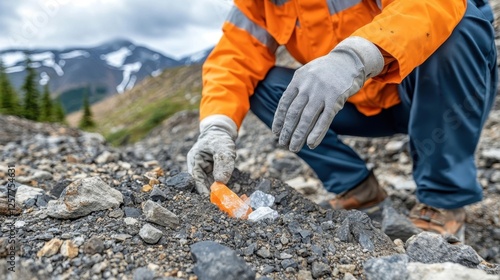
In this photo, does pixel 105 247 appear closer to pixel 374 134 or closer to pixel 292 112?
pixel 292 112

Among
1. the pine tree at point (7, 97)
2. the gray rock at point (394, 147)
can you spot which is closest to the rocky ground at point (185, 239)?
the gray rock at point (394, 147)

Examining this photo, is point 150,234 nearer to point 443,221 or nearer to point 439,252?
point 439,252

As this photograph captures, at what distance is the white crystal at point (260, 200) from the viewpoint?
80.1 inches

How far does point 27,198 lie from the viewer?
1.93m

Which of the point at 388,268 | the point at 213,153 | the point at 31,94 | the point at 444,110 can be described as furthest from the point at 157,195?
the point at 31,94

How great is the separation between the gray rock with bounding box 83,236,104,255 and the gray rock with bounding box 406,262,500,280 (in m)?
1.02

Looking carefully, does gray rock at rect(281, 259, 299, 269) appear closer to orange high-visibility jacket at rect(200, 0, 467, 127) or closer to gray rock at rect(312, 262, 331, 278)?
gray rock at rect(312, 262, 331, 278)

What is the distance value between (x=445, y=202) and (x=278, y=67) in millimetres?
1389

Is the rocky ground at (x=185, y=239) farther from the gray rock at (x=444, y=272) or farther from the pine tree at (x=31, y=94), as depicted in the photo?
the pine tree at (x=31, y=94)

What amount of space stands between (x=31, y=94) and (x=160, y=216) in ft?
59.7

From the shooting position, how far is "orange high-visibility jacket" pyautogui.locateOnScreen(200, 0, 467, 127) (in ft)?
6.00

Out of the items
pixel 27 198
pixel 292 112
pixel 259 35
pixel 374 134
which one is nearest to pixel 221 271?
pixel 292 112

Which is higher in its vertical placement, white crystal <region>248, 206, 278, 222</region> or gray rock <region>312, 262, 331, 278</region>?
gray rock <region>312, 262, 331, 278</region>

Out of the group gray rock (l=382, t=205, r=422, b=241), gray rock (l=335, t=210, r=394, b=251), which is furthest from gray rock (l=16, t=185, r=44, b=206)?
gray rock (l=382, t=205, r=422, b=241)
